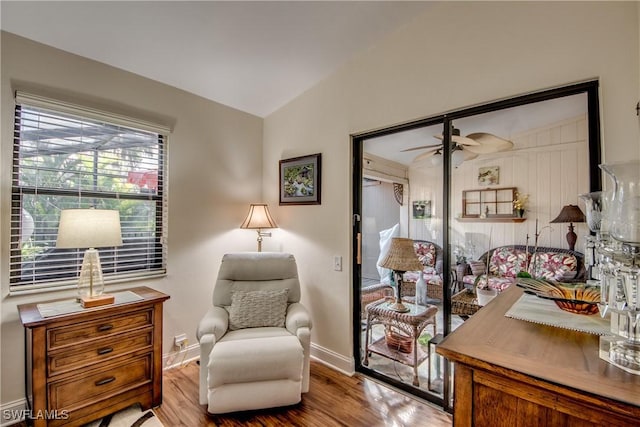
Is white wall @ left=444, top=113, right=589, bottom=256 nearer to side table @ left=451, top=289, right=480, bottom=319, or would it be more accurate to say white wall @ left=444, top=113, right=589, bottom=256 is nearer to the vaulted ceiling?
side table @ left=451, top=289, right=480, bottom=319

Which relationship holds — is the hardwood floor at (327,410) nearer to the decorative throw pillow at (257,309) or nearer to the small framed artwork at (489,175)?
the decorative throw pillow at (257,309)

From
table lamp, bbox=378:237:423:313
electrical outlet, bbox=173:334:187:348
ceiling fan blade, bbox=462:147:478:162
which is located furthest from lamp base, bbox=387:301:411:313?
electrical outlet, bbox=173:334:187:348

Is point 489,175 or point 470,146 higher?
point 470,146

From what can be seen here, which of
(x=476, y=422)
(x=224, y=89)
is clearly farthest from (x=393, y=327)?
(x=224, y=89)

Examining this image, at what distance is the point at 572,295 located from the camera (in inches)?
45.0

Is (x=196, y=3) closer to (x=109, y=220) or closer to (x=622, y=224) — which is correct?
(x=109, y=220)

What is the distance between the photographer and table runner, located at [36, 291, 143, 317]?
172 cm

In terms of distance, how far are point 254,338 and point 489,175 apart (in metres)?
Result: 1.96

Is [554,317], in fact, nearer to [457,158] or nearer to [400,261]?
[400,261]

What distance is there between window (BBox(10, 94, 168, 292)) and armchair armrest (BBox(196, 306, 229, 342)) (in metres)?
0.75

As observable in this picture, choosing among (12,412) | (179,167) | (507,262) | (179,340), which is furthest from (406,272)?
(12,412)

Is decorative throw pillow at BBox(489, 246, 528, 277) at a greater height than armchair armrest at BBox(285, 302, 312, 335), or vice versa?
decorative throw pillow at BBox(489, 246, 528, 277)

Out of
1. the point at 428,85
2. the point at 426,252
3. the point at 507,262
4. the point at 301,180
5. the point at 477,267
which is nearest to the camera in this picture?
the point at 507,262

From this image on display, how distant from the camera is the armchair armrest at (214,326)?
2.01 metres
